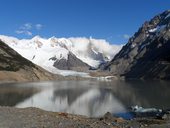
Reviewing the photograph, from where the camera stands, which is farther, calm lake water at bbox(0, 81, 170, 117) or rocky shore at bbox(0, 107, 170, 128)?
calm lake water at bbox(0, 81, 170, 117)

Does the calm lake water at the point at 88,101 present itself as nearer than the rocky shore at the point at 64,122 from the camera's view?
No

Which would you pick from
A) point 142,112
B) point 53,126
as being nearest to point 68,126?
point 53,126

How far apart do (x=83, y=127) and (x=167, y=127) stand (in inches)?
303

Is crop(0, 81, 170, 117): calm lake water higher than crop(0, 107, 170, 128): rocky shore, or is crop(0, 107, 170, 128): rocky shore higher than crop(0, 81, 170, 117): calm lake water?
crop(0, 81, 170, 117): calm lake water

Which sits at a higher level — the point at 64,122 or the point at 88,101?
the point at 88,101

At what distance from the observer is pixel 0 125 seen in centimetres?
3434

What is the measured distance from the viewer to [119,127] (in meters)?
34.0

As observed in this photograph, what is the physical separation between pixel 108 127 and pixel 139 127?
2.92 m

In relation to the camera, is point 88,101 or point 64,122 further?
point 88,101

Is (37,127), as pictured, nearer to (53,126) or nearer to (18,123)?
(53,126)

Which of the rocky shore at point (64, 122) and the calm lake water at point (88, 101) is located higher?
the calm lake water at point (88, 101)

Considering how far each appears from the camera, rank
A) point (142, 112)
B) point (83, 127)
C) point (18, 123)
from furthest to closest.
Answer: point (142, 112), point (18, 123), point (83, 127)

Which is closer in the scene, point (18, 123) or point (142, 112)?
point (18, 123)

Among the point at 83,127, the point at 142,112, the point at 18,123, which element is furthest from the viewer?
the point at 142,112
